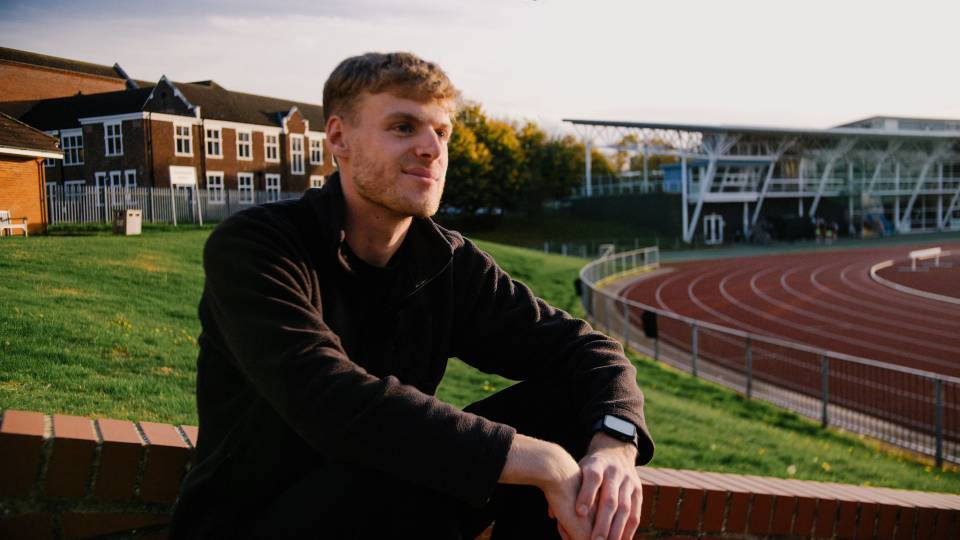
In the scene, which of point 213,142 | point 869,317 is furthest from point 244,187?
point 869,317

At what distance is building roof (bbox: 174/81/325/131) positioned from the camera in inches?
277

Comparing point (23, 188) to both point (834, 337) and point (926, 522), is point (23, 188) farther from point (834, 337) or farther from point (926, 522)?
point (834, 337)

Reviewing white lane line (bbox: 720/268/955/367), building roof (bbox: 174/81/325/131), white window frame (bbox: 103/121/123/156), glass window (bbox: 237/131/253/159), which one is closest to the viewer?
white window frame (bbox: 103/121/123/156)

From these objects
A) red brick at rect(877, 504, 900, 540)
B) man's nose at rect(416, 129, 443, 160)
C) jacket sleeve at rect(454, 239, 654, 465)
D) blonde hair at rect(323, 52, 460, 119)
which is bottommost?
red brick at rect(877, 504, 900, 540)

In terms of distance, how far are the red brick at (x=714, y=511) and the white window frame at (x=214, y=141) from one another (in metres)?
8.01

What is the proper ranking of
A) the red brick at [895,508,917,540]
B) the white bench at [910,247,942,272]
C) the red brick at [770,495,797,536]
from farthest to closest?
the white bench at [910,247,942,272], the red brick at [895,508,917,540], the red brick at [770,495,797,536]

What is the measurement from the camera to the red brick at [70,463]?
221 cm

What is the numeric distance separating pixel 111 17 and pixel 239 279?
11.8ft

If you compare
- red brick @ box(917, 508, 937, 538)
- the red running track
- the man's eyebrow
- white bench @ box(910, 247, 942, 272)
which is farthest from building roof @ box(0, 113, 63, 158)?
white bench @ box(910, 247, 942, 272)

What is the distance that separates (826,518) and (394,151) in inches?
97.8

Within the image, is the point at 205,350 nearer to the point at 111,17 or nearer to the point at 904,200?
the point at 111,17

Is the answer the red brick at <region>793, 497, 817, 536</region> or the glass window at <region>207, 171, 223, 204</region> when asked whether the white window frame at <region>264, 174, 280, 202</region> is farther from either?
the red brick at <region>793, 497, 817, 536</region>

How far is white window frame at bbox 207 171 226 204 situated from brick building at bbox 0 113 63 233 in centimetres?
473

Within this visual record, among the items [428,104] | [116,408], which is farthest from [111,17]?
[428,104]
